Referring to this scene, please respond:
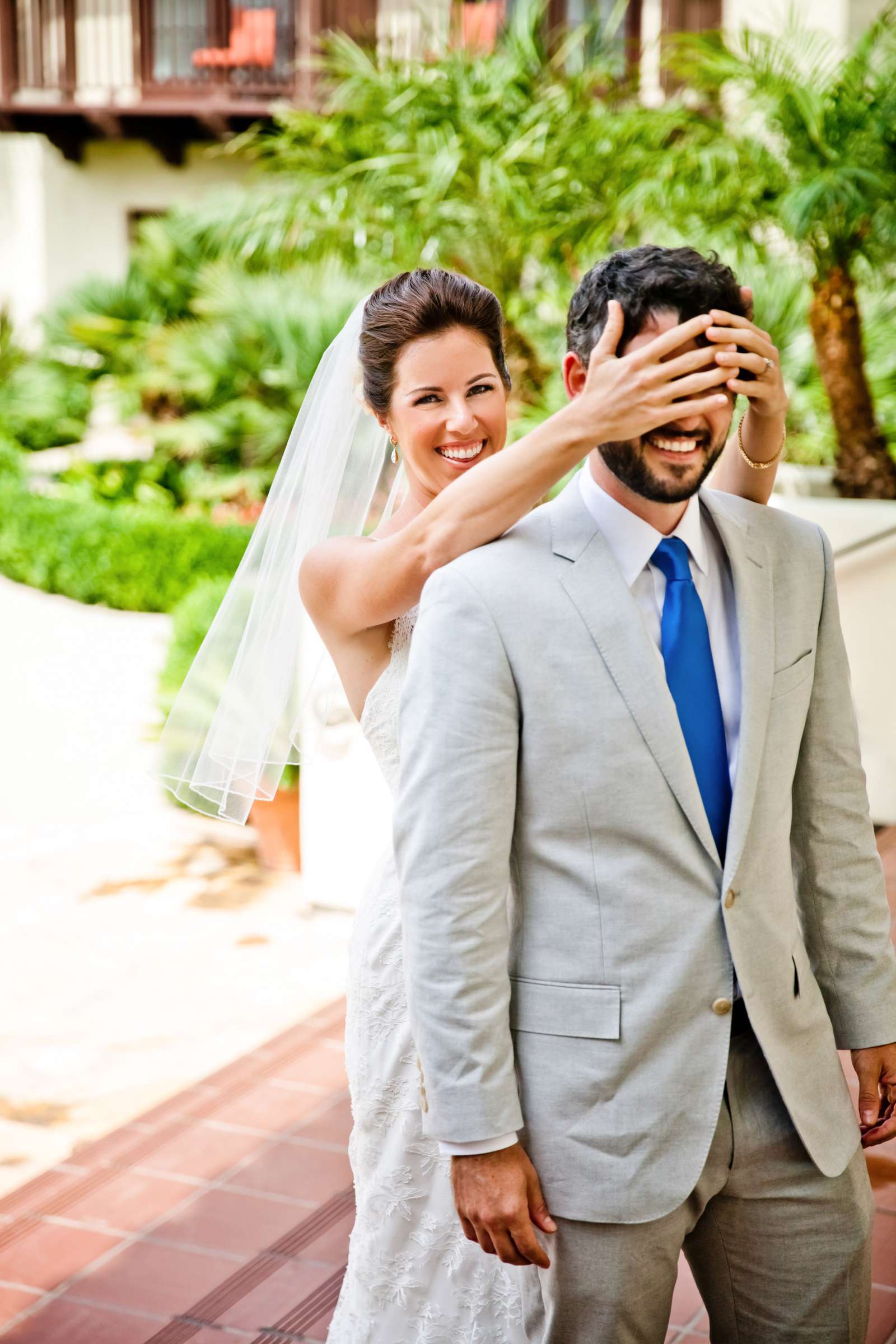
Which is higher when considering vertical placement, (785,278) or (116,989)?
(785,278)

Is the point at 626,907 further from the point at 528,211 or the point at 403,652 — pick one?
the point at 528,211

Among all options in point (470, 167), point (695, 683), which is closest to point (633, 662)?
point (695, 683)

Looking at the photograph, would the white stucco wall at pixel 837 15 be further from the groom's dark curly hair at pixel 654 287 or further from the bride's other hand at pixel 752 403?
A: the groom's dark curly hair at pixel 654 287

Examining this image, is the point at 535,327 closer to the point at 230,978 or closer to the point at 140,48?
the point at 230,978

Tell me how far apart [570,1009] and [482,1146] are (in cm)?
19

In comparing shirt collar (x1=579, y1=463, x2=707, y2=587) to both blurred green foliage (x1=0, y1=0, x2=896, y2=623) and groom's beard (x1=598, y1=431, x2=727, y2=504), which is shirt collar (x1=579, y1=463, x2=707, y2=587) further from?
blurred green foliage (x1=0, y1=0, x2=896, y2=623)

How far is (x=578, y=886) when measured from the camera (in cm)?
170

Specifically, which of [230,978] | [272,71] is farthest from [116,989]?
[272,71]

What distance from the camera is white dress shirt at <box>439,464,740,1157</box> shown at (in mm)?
1780

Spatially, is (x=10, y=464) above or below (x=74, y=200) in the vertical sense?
below

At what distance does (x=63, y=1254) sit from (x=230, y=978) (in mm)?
1965

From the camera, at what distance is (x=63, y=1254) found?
330 cm

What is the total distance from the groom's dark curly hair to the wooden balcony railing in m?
17.3

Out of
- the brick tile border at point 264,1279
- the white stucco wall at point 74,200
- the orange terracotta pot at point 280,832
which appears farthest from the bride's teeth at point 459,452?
the white stucco wall at point 74,200
